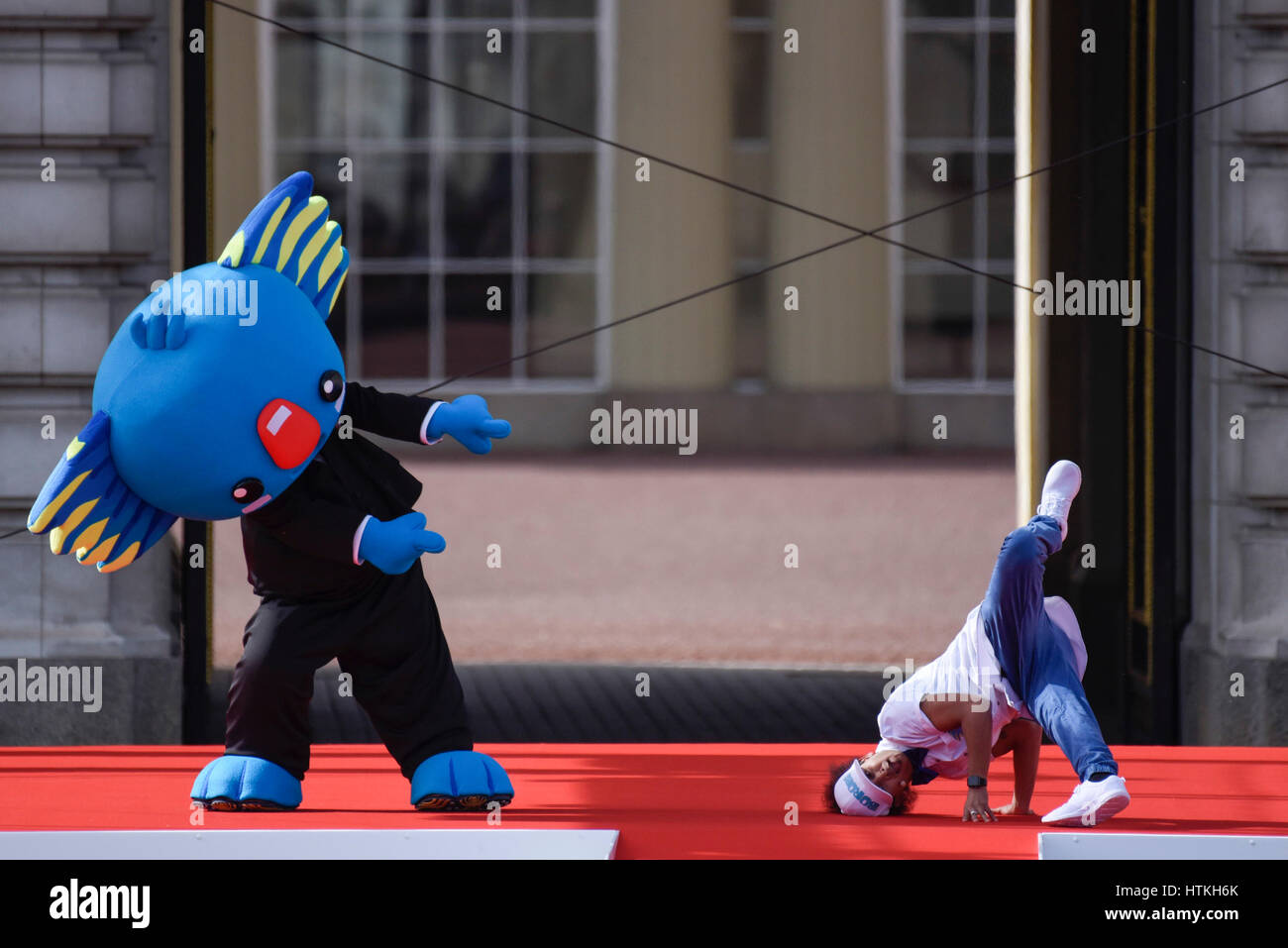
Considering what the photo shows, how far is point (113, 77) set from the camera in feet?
19.5

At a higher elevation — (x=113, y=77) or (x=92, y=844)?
(x=113, y=77)

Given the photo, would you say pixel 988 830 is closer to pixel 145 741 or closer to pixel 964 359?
pixel 145 741

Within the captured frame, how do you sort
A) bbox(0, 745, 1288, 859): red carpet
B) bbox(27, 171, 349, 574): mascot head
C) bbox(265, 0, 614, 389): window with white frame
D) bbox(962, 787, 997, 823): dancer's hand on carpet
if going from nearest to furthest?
1. bbox(27, 171, 349, 574): mascot head
2. bbox(0, 745, 1288, 859): red carpet
3. bbox(962, 787, 997, 823): dancer's hand on carpet
4. bbox(265, 0, 614, 389): window with white frame

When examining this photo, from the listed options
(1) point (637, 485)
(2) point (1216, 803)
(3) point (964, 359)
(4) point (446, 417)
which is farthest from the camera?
(3) point (964, 359)

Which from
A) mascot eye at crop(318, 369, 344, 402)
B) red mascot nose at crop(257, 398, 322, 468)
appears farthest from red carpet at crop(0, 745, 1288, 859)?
mascot eye at crop(318, 369, 344, 402)

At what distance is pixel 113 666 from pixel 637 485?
10448 mm

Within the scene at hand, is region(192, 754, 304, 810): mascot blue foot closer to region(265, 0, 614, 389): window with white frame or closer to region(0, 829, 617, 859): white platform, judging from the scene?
region(0, 829, 617, 859): white platform

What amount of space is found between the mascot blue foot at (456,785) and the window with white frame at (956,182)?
13.4 meters

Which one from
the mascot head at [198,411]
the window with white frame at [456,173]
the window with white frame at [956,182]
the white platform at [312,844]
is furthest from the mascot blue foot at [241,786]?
the window with white frame at [956,182]

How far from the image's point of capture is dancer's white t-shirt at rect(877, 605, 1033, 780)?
4328mm

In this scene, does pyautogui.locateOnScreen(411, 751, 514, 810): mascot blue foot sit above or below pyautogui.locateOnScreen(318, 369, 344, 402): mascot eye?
below

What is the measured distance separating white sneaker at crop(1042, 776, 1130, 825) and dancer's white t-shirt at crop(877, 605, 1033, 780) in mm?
255

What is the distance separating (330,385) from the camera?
418cm

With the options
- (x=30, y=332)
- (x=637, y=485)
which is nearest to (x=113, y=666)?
(x=30, y=332)
